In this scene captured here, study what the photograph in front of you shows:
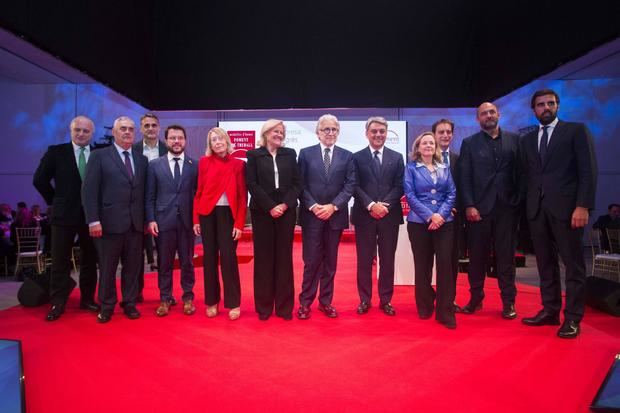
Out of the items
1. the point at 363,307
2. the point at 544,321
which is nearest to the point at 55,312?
the point at 363,307

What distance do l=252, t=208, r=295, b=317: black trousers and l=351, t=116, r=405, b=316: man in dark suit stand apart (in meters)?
0.63

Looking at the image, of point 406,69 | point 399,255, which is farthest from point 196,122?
point 399,255

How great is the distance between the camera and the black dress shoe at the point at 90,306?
381cm

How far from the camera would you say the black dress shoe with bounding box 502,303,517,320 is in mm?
3542

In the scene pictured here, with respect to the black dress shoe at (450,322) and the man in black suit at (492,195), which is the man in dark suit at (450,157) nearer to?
the man in black suit at (492,195)

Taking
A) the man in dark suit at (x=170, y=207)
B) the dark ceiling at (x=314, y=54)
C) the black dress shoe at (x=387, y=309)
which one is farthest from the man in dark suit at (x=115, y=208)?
the dark ceiling at (x=314, y=54)

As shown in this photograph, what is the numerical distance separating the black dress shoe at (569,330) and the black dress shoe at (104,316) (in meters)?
3.53

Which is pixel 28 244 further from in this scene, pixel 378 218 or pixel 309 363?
pixel 309 363

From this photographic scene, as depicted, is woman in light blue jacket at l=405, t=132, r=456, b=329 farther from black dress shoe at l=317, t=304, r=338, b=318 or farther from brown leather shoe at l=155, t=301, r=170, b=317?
brown leather shoe at l=155, t=301, r=170, b=317

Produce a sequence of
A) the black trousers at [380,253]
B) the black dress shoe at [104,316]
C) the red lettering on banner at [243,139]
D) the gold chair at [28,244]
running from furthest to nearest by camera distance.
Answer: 1. the red lettering on banner at [243,139]
2. the gold chair at [28,244]
3. the black trousers at [380,253]
4. the black dress shoe at [104,316]

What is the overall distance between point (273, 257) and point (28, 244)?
15.7ft

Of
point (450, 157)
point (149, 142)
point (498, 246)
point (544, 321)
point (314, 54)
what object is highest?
point (314, 54)

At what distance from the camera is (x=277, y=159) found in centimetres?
353

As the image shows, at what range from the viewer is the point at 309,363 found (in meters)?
2.54
